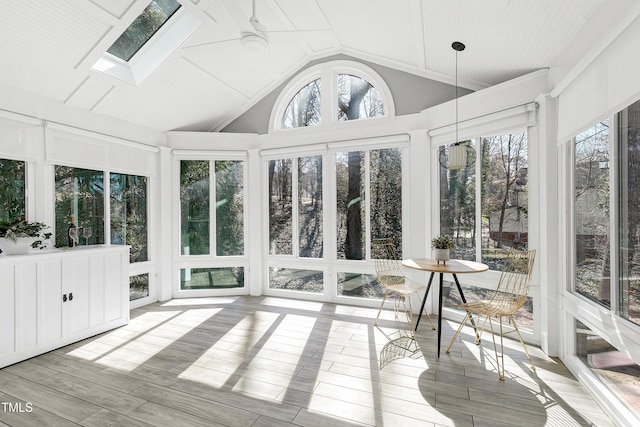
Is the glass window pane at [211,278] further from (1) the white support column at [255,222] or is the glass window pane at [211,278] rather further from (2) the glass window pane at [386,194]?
(2) the glass window pane at [386,194]

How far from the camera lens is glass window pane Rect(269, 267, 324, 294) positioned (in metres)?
5.11

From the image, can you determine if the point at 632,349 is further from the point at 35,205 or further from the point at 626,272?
the point at 35,205

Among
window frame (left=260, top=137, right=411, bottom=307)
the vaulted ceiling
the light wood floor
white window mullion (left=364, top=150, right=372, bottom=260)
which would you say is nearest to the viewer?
the light wood floor

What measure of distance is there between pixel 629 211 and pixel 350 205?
3.14 metres

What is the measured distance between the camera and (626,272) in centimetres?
214

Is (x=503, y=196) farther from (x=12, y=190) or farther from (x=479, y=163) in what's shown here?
(x=12, y=190)

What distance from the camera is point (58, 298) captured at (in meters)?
3.30

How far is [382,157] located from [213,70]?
2596 mm

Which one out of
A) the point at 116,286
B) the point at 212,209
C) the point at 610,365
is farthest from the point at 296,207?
the point at 610,365

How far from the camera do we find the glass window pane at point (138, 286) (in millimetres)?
4738

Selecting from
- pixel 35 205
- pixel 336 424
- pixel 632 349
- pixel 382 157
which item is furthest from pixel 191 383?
pixel 382 157

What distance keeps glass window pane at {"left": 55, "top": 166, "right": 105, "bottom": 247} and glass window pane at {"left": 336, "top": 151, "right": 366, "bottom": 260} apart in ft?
10.8

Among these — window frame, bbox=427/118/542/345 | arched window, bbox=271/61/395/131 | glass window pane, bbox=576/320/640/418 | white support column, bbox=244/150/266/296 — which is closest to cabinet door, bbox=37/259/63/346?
white support column, bbox=244/150/266/296

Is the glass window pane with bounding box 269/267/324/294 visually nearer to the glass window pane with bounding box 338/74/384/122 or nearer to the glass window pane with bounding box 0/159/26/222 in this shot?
the glass window pane with bounding box 338/74/384/122
